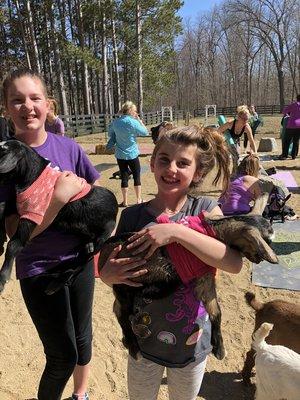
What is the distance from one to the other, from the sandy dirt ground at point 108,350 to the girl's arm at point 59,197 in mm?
1550

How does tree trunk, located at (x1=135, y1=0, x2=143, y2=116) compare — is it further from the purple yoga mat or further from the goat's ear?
the goat's ear

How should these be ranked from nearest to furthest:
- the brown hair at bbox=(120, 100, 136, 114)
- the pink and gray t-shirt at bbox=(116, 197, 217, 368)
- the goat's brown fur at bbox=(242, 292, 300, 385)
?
1. the pink and gray t-shirt at bbox=(116, 197, 217, 368)
2. the goat's brown fur at bbox=(242, 292, 300, 385)
3. the brown hair at bbox=(120, 100, 136, 114)

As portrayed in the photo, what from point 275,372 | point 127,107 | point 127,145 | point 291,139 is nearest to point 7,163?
point 275,372

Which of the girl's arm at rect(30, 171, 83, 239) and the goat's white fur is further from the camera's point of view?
the goat's white fur

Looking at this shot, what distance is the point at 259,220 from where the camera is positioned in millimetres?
1541


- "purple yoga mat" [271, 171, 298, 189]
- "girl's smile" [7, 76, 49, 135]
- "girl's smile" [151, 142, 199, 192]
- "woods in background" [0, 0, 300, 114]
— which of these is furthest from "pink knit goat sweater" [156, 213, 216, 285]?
"woods in background" [0, 0, 300, 114]

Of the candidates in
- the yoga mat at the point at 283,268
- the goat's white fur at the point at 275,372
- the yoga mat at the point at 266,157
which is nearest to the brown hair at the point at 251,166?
the yoga mat at the point at 283,268

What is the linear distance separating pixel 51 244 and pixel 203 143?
0.86 metres

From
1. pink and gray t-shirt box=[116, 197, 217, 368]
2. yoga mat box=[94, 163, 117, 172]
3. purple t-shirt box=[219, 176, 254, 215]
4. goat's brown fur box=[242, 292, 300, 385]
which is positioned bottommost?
yoga mat box=[94, 163, 117, 172]

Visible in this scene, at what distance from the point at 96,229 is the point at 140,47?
2996 centimetres

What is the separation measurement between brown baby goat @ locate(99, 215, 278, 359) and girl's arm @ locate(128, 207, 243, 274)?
0.06 metres

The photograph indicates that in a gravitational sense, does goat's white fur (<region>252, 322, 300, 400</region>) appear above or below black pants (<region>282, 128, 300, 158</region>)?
below

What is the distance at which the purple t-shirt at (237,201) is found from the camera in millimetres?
5004

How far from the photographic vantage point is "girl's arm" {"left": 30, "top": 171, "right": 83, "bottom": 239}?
1772 mm
